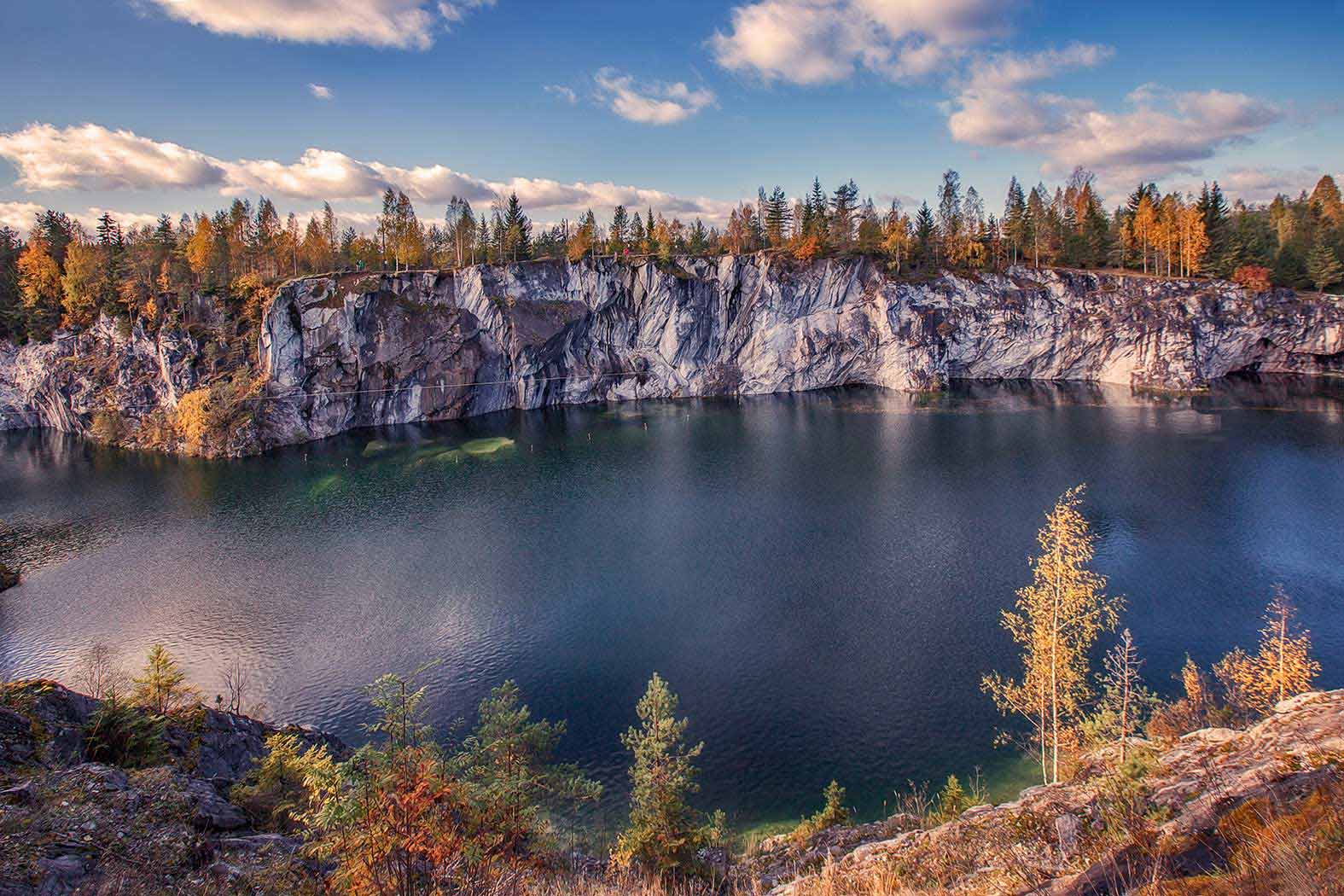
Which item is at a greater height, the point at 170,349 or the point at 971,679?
the point at 170,349

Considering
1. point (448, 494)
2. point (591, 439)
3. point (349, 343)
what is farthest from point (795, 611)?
point (349, 343)

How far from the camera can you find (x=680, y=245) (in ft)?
306

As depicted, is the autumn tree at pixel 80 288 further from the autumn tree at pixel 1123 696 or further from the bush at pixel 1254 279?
the bush at pixel 1254 279

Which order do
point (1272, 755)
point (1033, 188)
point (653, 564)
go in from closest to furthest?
point (1272, 755) < point (653, 564) < point (1033, 188)

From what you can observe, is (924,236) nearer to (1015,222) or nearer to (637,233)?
(1015,222)

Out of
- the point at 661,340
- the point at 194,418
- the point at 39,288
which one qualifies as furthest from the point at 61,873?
the point at 39,288

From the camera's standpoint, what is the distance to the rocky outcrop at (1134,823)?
5.54 metres

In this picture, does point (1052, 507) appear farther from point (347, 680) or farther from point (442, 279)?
point (442, 279)

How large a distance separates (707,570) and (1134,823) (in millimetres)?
26132

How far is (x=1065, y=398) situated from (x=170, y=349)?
94.2m

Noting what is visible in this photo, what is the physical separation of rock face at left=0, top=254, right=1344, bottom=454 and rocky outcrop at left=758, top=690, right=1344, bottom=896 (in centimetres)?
6704

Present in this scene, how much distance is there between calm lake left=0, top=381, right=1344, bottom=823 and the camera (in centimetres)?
2162

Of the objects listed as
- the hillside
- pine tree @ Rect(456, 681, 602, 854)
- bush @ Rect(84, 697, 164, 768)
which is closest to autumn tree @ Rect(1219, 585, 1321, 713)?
the hillside

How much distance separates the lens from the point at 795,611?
2747 centimetres
